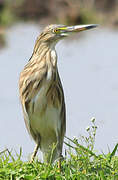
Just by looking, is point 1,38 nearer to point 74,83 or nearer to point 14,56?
point 14,56

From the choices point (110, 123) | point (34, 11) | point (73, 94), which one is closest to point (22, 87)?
point (110, 123)

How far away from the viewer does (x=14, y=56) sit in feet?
47.1

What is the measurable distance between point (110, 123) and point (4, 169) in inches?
165

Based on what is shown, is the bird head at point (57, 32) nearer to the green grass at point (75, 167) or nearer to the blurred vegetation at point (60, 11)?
the green grass at point (75, 167)

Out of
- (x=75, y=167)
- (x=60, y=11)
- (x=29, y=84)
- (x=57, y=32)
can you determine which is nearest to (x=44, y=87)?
(x=29, y=84)

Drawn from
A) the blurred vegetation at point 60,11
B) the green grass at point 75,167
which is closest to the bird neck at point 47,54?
the green grass at point 75,167

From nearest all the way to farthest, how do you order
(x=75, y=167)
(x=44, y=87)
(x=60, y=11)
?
1. (x=75, y=167)
2. (x=44, y=87)
3. (x=60, y=11)

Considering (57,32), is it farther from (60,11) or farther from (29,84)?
(60,11)

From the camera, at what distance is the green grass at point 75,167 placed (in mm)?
5184

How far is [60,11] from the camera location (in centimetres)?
1967

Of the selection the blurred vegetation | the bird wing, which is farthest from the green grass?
the blurred vegetation

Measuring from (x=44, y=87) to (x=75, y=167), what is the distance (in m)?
0.76

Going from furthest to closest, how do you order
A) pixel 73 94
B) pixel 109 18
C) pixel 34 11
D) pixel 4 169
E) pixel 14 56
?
pixel 34 11, pixel 109 18, pixel 14 56, pixel 73 94, pixel 4 169

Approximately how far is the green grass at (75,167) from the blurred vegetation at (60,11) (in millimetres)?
12941
